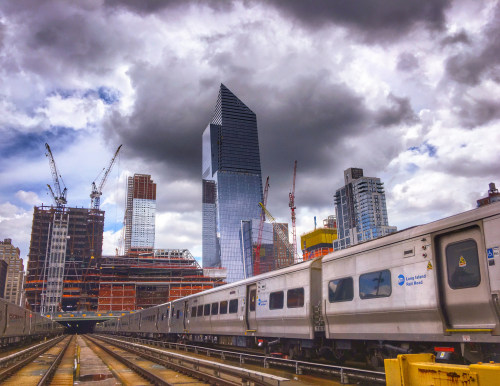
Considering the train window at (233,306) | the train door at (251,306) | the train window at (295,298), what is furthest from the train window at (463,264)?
the train window at (233,306)

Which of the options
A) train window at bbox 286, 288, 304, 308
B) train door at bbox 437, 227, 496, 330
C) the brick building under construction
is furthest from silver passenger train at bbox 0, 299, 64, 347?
the brick building under construction

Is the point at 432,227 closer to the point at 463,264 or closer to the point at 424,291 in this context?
the point at 463,264

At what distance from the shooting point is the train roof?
384 inches

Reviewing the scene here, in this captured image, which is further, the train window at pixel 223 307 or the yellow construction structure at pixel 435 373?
the train window at pixel 223 307

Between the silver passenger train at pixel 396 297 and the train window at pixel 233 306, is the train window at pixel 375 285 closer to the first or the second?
the silver passenger train at pixel 396 297

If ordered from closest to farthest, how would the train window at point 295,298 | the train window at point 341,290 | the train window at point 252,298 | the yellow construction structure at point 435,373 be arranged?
1. the yellow construction structure at point 435,373
2. the train window at point 341,290
3. the train window at point 295,298
4. the train window at point 252,298

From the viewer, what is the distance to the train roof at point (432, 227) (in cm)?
974

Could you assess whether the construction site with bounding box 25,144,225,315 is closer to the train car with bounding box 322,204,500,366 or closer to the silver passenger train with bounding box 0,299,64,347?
the silver passenger train with bounding box 0,299,64,347

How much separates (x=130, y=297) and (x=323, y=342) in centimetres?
17776

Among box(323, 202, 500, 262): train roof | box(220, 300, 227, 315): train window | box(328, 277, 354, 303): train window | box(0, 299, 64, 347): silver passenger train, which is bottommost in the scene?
box(0, 299, 64, 347): silver passenger train

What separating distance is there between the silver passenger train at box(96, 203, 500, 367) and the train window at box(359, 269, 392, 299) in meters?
0.03

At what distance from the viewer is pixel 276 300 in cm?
1827

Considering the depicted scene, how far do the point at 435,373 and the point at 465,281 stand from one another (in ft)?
15.0

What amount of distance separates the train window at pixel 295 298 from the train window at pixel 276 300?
56cm
